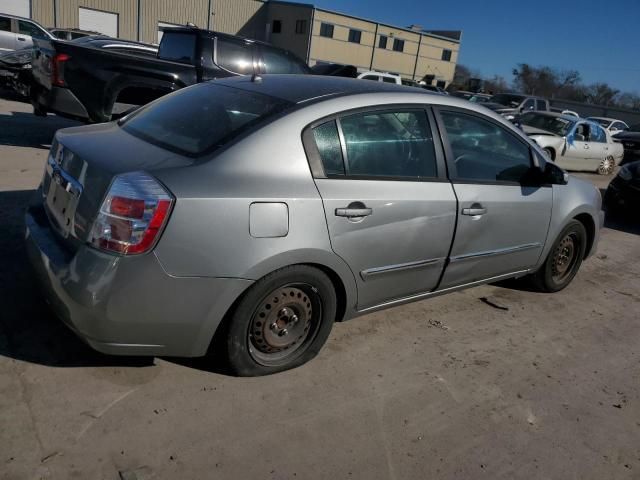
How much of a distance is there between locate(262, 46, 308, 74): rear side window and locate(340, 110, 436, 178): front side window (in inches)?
224

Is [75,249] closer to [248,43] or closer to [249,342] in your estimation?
[249,342]

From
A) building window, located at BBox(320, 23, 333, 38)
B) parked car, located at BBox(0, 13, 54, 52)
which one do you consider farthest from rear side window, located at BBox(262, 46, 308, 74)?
building window, located at BBox(320, 23, 333, 38)

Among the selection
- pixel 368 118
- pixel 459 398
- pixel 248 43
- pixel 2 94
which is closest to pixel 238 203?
pixel 368 118

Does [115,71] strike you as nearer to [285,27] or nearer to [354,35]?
[285,27]

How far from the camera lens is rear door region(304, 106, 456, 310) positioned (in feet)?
9.74

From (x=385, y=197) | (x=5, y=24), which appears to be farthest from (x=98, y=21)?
(x=385, y=197)

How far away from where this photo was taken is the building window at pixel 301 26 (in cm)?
4622

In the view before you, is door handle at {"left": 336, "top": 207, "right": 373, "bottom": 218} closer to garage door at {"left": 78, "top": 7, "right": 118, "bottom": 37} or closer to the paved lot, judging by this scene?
the paved lot

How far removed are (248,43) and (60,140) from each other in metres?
6.01

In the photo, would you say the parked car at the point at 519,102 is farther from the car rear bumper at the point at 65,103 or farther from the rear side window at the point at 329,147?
the rear side window at the point at 329,147

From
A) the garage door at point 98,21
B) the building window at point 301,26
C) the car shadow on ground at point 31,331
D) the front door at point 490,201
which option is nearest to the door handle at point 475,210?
the front door at point 490,201

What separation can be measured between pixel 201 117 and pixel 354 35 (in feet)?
164

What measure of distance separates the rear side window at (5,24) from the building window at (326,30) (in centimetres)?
3322

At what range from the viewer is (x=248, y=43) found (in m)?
8.52
